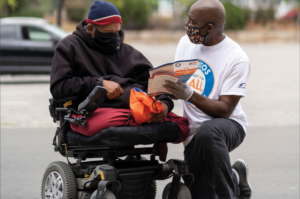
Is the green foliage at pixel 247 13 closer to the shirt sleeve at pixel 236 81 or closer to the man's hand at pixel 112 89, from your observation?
the shirt sleeve at pixel 236 81

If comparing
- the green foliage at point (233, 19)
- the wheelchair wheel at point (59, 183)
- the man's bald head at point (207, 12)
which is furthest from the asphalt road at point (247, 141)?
the green foliage at point (233, 19)

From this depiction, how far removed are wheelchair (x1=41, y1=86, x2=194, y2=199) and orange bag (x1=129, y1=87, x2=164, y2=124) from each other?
74 millimetres

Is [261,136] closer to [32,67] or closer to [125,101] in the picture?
[125,101]

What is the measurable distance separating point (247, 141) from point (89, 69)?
443 centimetres

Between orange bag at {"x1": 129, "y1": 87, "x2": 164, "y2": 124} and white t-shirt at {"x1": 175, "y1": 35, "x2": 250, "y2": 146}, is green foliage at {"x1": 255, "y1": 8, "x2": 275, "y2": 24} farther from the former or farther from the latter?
orange bag at {"x1": 129, "y1": 87, "x2": 164, "y2": 124}

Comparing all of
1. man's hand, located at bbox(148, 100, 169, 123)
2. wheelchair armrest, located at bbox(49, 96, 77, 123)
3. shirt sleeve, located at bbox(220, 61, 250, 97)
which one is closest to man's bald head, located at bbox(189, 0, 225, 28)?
shirt sleeve, located at bbox(220, 61, 250, 97)

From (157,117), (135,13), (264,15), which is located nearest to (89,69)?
(157,117)

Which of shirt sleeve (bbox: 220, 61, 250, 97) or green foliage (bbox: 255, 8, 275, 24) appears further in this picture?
green foliage (bbox: 255, 8, 275, 24)

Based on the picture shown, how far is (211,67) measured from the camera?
3857 millimetres

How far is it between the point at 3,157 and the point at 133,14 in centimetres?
4196

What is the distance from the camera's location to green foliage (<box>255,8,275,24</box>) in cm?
5241

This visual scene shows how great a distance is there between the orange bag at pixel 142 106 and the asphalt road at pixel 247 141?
1.81 m

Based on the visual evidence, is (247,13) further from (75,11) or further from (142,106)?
(142,106)

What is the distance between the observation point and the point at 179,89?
340cm
